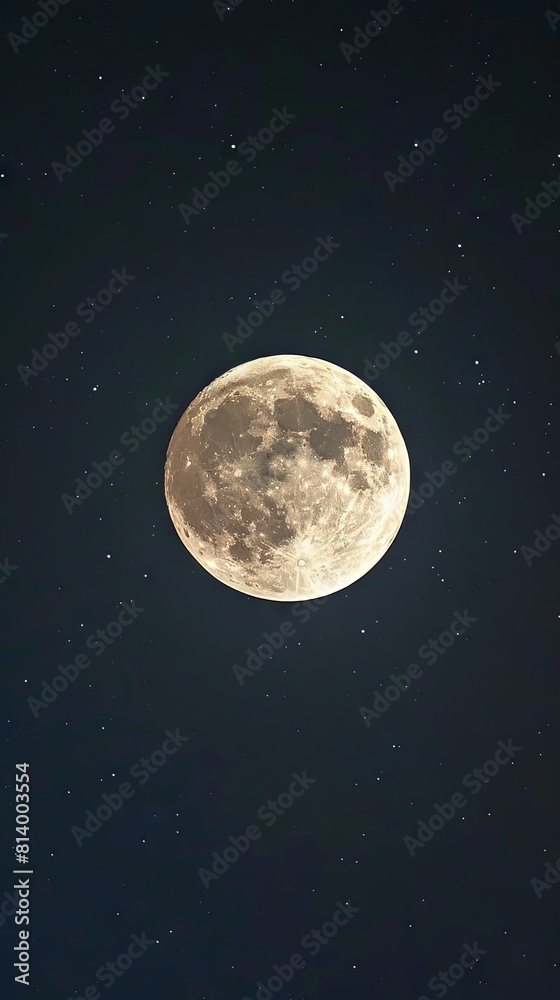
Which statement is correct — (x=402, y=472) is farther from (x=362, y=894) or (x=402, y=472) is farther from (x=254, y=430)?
(x=362, y=894)

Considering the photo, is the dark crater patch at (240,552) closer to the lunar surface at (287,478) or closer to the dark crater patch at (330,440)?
the lunar surface at (287,478)

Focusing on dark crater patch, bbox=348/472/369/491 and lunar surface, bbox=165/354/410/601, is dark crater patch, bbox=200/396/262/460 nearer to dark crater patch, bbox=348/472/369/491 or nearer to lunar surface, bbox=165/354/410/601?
lunar surface, bbox=165/354/410/601

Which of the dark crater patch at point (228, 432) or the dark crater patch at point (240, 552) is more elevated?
the dark crater patch at point (228, 432)

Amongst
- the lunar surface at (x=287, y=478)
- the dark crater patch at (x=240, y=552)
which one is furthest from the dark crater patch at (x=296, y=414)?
the dark crater patch at (x=240, y=552)

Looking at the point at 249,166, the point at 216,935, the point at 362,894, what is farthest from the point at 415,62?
the point at 216,935

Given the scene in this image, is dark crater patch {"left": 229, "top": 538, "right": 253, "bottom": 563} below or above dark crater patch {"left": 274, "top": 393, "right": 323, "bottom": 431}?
below

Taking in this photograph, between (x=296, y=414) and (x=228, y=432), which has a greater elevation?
(x=296, y=414)

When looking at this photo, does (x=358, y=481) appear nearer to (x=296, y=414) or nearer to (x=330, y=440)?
(x=330, y=440)

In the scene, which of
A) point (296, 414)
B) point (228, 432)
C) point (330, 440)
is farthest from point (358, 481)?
point (228, 432)

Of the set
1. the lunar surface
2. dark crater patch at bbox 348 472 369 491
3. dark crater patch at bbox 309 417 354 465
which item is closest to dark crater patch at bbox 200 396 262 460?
the lunar surface
